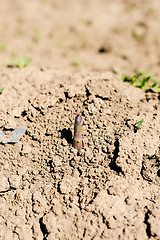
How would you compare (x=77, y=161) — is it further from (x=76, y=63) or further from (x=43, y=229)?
(x=76, y=63)

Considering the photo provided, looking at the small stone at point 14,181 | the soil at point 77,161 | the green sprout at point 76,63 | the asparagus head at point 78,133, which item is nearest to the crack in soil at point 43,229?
the soil at point 77,161

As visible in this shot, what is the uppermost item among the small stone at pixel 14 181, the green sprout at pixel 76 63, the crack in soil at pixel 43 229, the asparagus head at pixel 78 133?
the green sprout at pixel 76 63

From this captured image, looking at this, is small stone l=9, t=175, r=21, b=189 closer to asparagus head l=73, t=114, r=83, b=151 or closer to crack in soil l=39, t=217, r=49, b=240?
crack in soil l=39, t=217, r=49, b=240

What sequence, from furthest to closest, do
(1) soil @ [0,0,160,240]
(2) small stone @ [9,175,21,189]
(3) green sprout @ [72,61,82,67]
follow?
(3) green sprout @ [72,61,82,67] < (2) small stone @ [9,175,21,189] < (1) soil @ [0,0,160,240]

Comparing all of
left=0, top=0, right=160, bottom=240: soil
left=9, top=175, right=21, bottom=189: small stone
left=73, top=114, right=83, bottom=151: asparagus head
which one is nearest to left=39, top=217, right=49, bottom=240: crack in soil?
left=0, top=0, right=160, bottom=240: soil

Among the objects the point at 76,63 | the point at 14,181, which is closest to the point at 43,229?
the point at 14,181

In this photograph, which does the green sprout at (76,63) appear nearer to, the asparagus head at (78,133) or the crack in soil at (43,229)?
the asparagus head at (78,133)

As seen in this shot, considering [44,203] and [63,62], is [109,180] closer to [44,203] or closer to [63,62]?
[44,203]

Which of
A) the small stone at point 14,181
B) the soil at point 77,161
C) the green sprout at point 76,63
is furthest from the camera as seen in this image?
the green sprout at point 76,63

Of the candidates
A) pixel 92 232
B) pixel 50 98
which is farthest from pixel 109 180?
pixel 50 98
